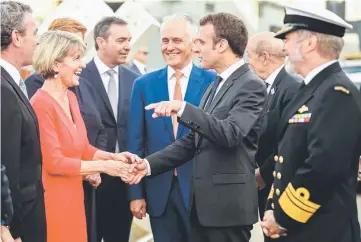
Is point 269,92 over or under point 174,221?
over

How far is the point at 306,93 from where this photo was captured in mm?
3773

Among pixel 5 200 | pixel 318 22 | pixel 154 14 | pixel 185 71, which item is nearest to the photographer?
pixel 5 200

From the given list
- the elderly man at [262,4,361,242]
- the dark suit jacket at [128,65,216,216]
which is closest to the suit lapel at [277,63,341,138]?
the elderly man at [262,4,361,242]


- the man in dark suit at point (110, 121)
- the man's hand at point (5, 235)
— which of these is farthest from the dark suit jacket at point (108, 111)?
the man's hand at point (5, 235)

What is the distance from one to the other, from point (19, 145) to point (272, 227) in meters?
1.39

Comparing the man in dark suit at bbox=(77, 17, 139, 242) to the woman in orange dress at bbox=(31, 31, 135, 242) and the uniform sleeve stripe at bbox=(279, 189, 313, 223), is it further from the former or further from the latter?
the uniform sleeve stripe at bbox=(279, 189, 313, 223)

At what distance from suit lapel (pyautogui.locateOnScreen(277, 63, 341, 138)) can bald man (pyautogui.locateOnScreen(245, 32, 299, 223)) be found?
248mm

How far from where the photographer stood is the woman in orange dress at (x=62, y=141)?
194 inches

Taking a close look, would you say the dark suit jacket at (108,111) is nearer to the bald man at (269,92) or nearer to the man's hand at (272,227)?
the bald man at (269,92)

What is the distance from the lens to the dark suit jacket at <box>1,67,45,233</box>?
3.86 metres

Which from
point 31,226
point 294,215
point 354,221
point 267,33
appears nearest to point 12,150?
point 31,226

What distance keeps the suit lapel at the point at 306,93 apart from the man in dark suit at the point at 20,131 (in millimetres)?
1375

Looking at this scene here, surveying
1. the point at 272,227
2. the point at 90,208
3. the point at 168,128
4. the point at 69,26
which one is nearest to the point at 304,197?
the point at 272,227

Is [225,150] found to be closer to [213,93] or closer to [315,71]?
[213,93]
